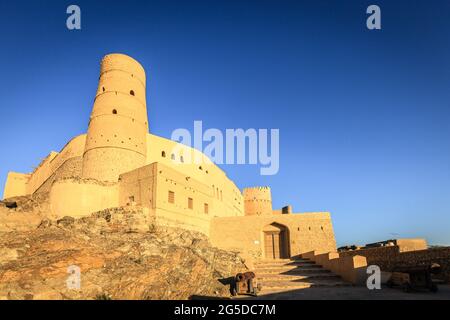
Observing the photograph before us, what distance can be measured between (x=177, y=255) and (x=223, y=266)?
13.4 feet

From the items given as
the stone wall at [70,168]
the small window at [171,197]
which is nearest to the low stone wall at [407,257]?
the small window at [171,197]

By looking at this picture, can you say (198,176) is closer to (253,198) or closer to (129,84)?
(129,84)

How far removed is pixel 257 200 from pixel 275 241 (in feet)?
75.9

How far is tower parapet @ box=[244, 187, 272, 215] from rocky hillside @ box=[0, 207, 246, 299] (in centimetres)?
2905

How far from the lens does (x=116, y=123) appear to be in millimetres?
23281

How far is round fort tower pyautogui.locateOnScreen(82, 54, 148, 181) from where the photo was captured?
878 inches

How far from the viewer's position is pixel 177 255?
13742 mm

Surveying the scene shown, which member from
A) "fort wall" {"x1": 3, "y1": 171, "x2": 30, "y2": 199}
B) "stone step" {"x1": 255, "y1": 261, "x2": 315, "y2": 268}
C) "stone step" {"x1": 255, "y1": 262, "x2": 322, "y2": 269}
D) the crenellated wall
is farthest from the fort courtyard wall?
"fort wall" {"x1": 3, "y1": 171, "x2": 30, "y2": 199}

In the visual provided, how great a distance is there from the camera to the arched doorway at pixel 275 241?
22.4 m

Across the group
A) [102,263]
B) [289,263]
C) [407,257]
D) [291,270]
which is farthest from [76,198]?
[407,257]

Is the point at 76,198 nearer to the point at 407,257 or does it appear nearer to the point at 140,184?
A: the point at 140,184

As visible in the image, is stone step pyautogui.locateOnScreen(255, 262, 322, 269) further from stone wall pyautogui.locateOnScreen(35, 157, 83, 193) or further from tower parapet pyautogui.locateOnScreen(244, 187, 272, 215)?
tower parapet pyautogui.locateOnScreen(244, 187, 272, 215)

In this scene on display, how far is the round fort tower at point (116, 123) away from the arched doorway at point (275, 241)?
11272mm
